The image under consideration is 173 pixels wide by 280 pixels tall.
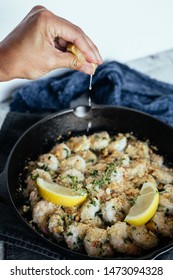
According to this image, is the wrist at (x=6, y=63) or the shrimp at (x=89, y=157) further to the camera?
the shrimp at (x=89, y=157)

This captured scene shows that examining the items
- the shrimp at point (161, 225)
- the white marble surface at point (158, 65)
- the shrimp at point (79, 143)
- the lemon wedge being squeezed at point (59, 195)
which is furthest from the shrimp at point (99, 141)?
the white marble surface at point (158, 65)

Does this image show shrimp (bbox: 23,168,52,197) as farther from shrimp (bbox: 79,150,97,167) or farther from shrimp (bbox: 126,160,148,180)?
shrimp (bbox: 126,160,148,180)

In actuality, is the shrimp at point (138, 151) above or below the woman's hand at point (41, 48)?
below

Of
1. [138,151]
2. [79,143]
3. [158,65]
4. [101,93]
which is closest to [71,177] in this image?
[79,143]

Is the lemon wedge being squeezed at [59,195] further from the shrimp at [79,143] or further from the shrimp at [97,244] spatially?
the shrimp at [79,143]

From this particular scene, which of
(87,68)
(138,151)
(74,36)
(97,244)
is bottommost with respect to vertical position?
(97,244)

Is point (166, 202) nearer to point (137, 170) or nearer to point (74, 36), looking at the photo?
point (137, 170)

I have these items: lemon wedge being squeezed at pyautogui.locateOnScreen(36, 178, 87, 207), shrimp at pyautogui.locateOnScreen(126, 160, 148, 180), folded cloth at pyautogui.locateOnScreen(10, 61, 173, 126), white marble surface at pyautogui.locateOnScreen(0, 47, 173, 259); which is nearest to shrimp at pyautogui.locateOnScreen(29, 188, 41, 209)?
lemon wedge being squeezed at pyautogui.locateOnScreen(36, 178, 87, 207)
